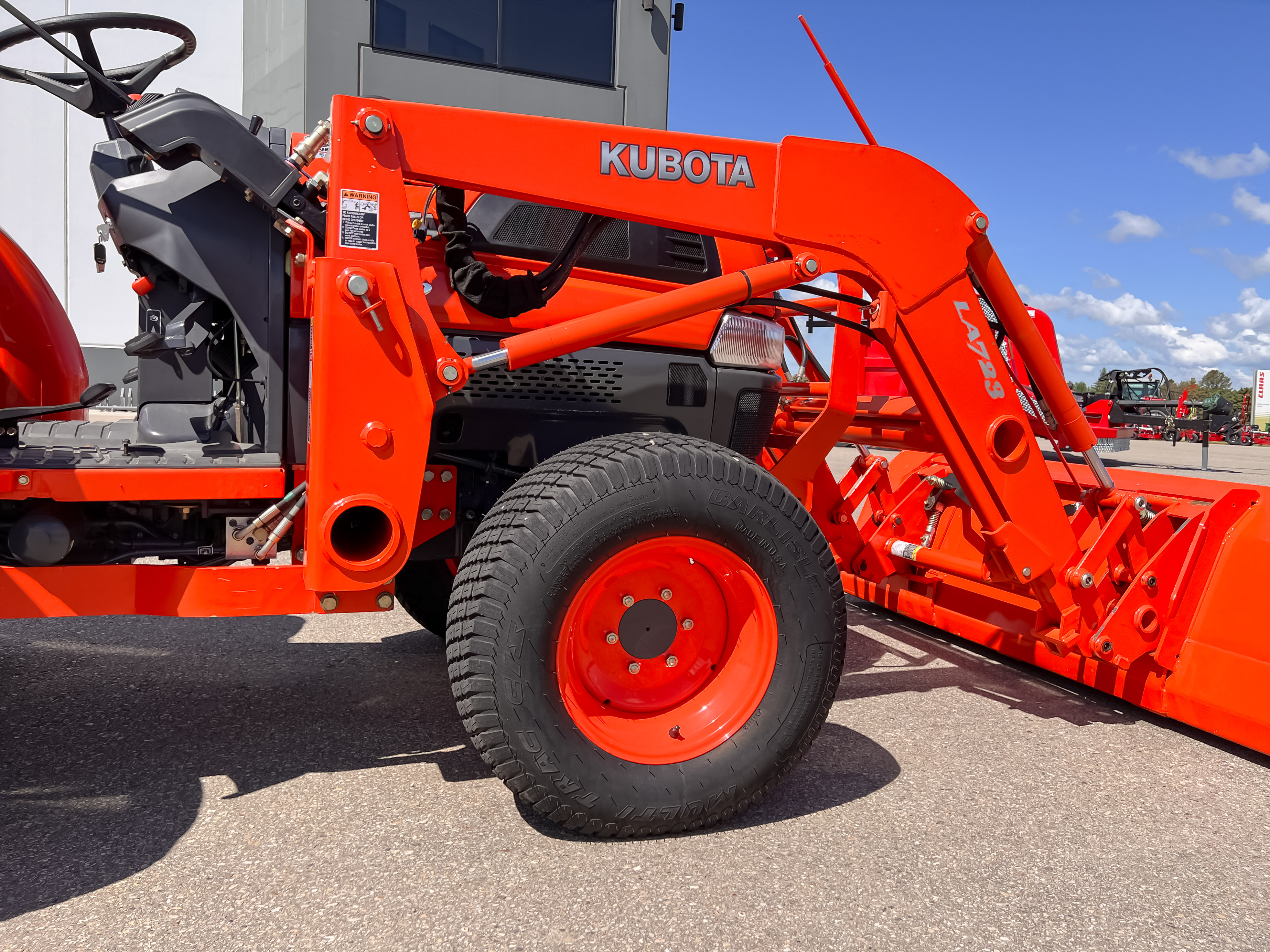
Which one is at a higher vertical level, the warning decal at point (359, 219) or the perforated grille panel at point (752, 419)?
the warning decal at point (359, 219)

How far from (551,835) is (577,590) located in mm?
658

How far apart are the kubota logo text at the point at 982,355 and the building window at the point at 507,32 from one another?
9.66 metres

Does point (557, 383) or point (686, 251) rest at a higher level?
point (686, 251)

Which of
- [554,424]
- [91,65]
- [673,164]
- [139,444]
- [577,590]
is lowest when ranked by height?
[577,590]

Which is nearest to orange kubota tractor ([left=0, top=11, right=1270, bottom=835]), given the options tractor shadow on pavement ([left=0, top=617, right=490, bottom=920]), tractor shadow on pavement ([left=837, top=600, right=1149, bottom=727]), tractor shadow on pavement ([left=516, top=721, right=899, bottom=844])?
tractor shadow on pavement ([left=516, top=721, right=899, bottom=844])

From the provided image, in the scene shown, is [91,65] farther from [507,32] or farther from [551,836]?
[507,32]

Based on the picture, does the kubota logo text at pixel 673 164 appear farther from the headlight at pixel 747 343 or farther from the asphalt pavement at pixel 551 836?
the asphalt pavement at pixel 551 836

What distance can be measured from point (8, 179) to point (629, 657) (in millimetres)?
19057

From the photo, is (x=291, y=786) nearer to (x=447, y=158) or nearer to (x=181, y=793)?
(x=181, y=793)

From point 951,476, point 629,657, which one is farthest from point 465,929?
point 951,476

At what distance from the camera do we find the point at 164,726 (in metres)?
2.99

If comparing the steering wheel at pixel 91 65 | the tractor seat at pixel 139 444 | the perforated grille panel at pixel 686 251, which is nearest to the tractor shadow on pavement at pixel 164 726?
the tractor seat at pixel 139 444

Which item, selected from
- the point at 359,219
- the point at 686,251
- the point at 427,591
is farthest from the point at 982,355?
the point at 427,591

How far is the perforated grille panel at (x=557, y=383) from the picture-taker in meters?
2.63
